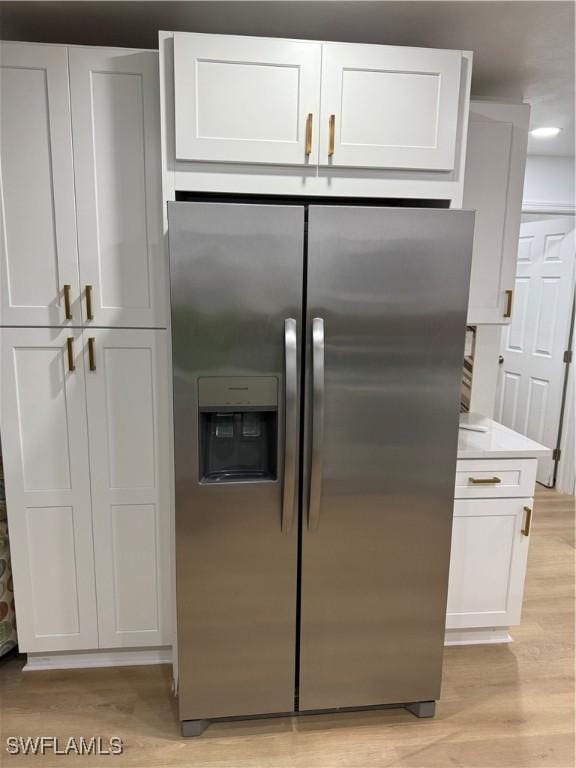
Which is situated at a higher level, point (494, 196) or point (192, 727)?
point (494, 196)

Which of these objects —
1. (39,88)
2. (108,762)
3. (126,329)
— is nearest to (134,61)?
(39,88)

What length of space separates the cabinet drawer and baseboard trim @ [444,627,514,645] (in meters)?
0.70

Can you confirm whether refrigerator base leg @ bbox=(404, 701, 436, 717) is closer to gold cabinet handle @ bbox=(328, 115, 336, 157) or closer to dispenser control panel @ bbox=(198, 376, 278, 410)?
A: dispenser control panel @ bbox=(198, 376, 278, 410)

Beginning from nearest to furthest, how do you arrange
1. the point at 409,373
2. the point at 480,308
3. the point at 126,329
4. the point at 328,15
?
→ the point at 409,373 < the point at 328,15 < the point at 126,329 < the point at 480,308

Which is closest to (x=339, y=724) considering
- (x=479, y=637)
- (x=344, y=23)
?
(x=479, y=637)

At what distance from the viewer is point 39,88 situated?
189 centimetres

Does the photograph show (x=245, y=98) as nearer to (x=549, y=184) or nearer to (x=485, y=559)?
(x=485, y=559)

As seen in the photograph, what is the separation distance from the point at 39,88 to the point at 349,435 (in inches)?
64.1

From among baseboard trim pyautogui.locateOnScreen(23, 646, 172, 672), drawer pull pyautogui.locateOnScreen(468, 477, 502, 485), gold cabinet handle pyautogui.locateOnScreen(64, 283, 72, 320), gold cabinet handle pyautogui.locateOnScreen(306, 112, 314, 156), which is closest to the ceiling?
gold cabinet handle pyautogui.locateOnScreen(306, 112, 314, 156)

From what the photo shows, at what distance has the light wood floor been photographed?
73.5 inches

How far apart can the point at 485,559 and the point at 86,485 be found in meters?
1.71

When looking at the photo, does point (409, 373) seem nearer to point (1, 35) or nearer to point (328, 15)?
point (328, 15)

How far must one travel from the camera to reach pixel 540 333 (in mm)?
4391

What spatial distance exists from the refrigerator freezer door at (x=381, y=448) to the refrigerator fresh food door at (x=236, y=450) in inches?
3.2
